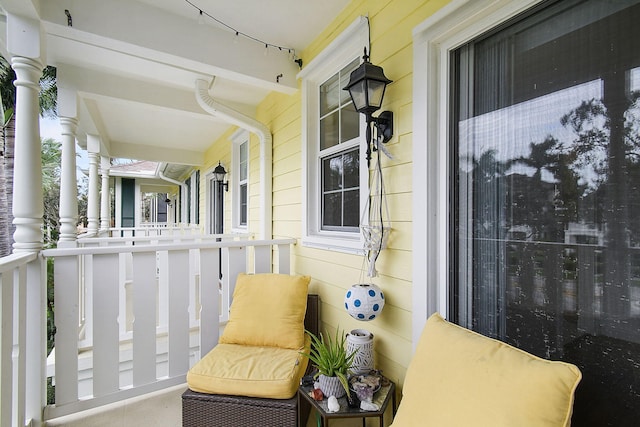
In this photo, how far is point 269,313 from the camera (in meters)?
2.24

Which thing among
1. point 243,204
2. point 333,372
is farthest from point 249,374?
point 243,204

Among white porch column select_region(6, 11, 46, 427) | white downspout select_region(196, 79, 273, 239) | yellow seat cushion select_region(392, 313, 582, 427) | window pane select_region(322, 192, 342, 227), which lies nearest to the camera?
yellow seat cushion select_region(392, 313, 582, 427)

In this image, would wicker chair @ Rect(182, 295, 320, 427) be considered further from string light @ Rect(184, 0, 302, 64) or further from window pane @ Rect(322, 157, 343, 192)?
string light @ Rect(184, 0, 302, 64)

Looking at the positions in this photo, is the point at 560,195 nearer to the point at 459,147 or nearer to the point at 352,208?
the point at 459,147

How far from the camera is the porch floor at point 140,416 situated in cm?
200

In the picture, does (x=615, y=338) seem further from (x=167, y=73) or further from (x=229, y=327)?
(x=167, y=73)

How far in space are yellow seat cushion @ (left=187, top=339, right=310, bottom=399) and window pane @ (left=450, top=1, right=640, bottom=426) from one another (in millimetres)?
1020

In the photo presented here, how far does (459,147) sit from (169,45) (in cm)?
216

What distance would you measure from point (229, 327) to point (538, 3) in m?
2.46

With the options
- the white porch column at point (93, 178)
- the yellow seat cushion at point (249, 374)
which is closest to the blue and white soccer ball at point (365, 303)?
the yellow seat cushion at point (249, 374)

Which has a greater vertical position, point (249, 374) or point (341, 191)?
point (341, 191)

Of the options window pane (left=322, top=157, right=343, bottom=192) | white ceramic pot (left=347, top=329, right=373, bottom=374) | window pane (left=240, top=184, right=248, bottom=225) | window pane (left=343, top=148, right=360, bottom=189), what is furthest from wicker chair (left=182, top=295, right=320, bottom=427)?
window pane (left=240, top=184, right=248, bottom=225)

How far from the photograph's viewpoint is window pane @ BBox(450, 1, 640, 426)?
1.03m

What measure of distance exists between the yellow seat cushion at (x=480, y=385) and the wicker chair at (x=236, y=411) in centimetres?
77
